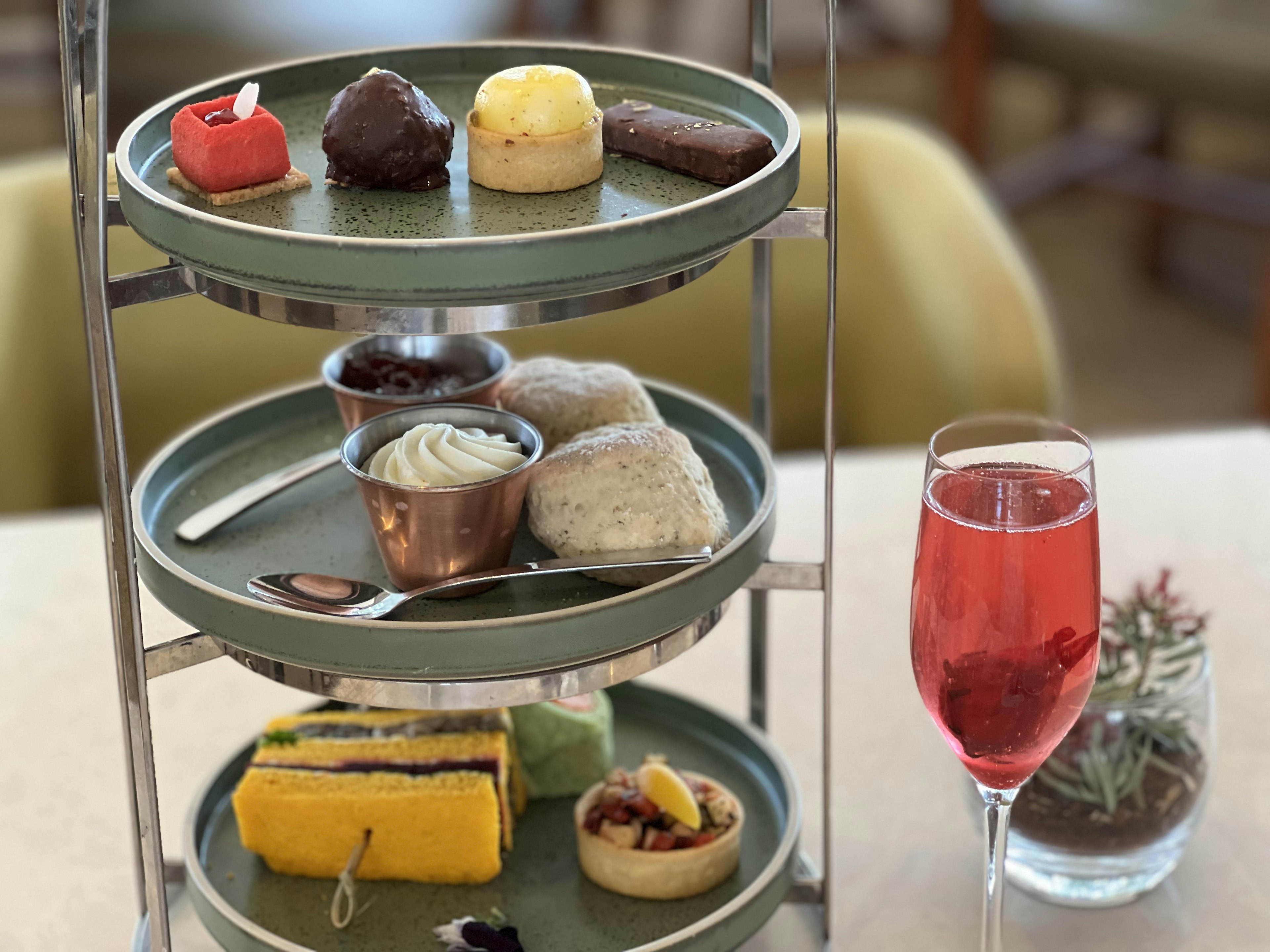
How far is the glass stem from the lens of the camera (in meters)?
0.81

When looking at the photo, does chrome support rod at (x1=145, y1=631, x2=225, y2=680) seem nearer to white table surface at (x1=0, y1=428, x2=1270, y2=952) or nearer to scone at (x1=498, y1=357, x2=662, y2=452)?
white table surface at (x1=0, y1=428, x2=1270, y2=952)

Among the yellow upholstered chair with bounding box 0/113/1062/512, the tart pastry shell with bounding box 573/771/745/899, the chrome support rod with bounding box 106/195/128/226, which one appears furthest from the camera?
the yellow upholstered chair with bounding box 0/113/1062/512

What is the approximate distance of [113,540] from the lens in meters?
0.72

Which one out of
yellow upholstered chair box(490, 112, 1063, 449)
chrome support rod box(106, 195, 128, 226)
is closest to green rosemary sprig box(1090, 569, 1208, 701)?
chrome support rod box(106, 195, 128, 226)

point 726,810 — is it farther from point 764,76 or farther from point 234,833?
point 764,76

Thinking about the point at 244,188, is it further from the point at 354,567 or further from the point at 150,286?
the point at 354,567

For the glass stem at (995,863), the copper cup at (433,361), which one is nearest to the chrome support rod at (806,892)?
the glass stem at (995,863)

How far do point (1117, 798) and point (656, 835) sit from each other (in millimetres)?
286

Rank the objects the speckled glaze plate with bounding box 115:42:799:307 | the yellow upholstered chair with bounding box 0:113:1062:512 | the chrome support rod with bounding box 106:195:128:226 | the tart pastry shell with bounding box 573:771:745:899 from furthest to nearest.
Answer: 1. the yellow upholstered chair with bounding box 0:113:1062:512
2. the tart pastry shell with bounding box 573:771:745:899
3. the chrome support rod with bounding box 106:195:128:226
4. the speckled glaze plate with bounding box 115:42:799:307

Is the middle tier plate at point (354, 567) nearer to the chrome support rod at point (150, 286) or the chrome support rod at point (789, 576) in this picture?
the chrome support rod at point (789, 576)

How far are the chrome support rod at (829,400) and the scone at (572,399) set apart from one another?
0.48ft

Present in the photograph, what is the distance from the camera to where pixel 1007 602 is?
2.39ft

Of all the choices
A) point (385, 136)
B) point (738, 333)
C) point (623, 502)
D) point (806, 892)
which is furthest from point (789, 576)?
point (738, 333)

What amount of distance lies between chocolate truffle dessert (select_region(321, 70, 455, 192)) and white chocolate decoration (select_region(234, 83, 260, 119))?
4 centimetres
